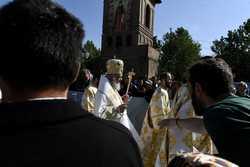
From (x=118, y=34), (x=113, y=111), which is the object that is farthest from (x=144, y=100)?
Answer: (x=118, y=34)

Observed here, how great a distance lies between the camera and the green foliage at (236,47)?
5306 centimetres

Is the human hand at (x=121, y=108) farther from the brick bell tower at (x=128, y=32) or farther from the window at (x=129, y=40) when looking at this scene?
the window at (x=129, y=40)

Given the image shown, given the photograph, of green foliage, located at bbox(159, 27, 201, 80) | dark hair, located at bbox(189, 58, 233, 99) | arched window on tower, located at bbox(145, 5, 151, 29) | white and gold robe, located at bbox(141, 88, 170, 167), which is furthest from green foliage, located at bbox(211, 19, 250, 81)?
dark hair, located at bbox(189, 58, 233, 99)

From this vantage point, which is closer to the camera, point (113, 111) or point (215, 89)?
point (215, 89)

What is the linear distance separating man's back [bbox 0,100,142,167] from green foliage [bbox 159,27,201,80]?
56930 millimetres

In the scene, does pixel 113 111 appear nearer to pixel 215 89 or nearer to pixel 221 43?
pixel 215 89

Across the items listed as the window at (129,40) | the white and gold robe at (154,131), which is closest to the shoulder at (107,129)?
the white and gold robe at (154,131)

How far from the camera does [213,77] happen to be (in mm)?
2564

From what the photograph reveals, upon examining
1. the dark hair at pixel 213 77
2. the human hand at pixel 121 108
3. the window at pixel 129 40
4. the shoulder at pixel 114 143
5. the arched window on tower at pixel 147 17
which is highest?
the arched window on tower at pixel 147 17

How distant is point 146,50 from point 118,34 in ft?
19.6

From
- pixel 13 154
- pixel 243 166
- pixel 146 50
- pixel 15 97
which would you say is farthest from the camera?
pixel 146 50

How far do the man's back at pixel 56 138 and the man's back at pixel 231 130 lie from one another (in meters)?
0.80

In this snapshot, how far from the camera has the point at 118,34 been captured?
45.9 metres

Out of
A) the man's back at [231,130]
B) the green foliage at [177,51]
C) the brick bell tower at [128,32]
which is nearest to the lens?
the man's back at [231,130]
